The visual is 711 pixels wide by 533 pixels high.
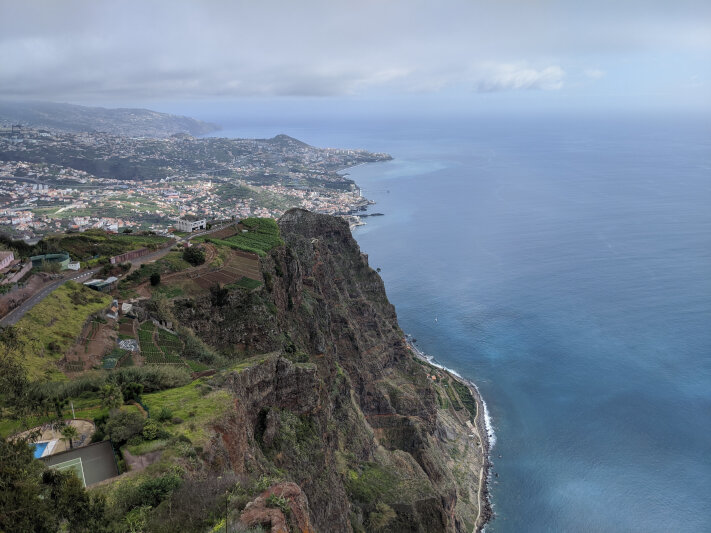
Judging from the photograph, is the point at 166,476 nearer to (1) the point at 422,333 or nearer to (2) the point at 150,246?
(2) the point at 150,246

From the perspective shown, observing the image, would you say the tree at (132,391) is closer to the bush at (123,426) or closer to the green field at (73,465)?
the bush at (123,426)

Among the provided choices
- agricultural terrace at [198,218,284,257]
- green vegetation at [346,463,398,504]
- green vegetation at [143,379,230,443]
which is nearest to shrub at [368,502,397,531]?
green vegetation at [346,463,398,504]

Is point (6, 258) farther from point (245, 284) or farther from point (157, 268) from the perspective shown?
point (245, 284)

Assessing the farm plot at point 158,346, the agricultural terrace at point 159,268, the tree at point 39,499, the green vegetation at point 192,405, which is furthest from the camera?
the agricultural terrace at point 159,268

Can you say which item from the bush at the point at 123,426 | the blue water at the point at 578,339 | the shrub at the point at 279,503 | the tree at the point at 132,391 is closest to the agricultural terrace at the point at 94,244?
the tree at the point at 132,391

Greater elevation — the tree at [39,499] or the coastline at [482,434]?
the tree at [39,499]

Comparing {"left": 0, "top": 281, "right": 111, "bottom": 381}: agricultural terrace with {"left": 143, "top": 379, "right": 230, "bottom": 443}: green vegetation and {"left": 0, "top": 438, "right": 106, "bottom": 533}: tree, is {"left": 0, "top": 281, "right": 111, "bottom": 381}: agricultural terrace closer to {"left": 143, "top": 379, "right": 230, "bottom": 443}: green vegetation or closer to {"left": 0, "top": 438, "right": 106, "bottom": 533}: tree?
{"left": 143, "top": 379, "right": 230, "bottom": 443}: green vegetation

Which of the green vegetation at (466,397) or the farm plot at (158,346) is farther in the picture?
the green vegetation at (466,397)
